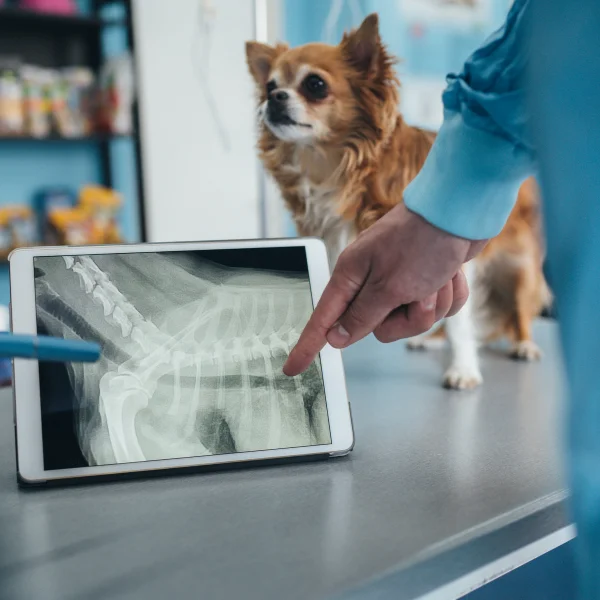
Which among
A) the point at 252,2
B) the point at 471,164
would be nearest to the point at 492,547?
the point at 471,164

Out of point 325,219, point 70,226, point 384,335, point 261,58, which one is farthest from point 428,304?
point 70,226

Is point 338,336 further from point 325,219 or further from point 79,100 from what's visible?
point 79,100

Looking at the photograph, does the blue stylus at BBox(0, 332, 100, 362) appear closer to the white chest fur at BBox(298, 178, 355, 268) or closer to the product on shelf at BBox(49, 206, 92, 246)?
the white chest fur at BBox(298, 178, 355, 268)

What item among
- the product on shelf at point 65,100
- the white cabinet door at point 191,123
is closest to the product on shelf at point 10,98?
the product on shelf at point 65,100

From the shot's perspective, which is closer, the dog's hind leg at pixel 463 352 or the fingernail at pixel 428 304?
the fingernail at pixel 428 304

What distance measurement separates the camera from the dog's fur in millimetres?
833

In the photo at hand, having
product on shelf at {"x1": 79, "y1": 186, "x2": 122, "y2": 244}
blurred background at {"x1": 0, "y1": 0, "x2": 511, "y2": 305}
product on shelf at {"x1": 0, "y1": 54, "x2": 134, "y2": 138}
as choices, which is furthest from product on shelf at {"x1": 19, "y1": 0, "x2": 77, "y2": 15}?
product on shelf at {"x1": 79, "y1": 186, "x2": 122, "y2": 244}

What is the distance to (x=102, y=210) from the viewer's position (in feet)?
8.58

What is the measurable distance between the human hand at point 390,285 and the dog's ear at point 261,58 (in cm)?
41

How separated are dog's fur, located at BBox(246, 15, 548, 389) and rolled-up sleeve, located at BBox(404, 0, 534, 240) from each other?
0.26 meters

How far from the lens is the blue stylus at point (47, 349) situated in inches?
16.7

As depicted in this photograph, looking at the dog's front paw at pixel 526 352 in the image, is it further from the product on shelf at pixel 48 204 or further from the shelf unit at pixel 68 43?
the product on shelf at pixel 48 204

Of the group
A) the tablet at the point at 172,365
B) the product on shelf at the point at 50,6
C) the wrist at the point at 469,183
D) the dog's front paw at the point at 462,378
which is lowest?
the dog's front paw at the point at 462,378

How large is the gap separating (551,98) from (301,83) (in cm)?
55
